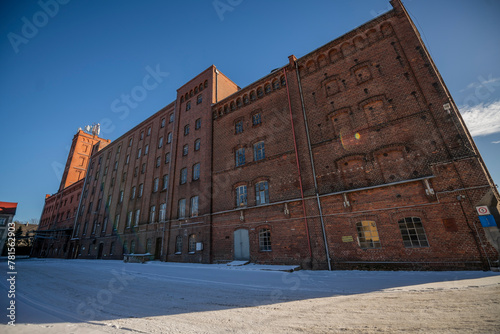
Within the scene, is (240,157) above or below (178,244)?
above

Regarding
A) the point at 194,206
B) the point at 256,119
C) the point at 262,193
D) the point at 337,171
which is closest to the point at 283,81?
the point at 256,119

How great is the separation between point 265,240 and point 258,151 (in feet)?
21.3

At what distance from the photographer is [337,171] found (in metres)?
12.2

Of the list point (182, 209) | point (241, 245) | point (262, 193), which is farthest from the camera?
point (182, 209)

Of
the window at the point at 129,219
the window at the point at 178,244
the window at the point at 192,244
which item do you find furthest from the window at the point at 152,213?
the window at the point at 192,244

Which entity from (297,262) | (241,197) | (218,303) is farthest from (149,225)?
(218,303)

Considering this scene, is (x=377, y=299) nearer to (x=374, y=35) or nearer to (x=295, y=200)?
(x=295, y=200)

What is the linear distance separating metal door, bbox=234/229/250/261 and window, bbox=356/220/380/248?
6958 millimetres

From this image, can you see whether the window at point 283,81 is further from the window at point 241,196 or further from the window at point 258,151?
the window at point 241,196

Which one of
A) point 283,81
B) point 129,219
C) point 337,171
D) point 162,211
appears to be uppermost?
point 283,81

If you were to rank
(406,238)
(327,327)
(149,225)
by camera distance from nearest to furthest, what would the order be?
(327,327), (406,238), (149,225)

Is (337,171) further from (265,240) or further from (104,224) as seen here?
(104,224)

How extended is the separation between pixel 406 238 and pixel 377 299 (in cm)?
639

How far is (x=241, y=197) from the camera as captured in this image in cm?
1570
